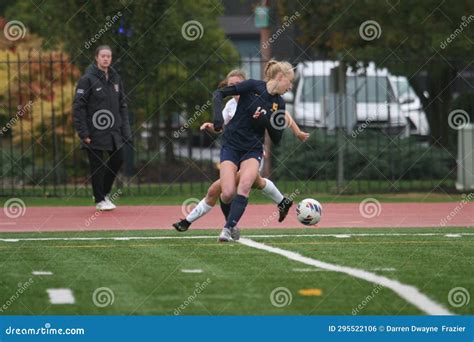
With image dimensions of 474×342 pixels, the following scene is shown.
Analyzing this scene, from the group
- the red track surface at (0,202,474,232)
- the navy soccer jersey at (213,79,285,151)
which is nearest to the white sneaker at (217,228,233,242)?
the navy soccer jersey at (213,79,285,151)

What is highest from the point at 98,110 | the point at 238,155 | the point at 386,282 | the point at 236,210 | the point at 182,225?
the point at 238,155

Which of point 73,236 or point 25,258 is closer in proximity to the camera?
point 25,258

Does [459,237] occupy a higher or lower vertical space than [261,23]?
lower

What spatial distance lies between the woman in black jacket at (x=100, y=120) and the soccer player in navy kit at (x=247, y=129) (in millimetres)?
4470

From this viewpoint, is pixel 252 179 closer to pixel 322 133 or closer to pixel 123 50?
pixel 123 50

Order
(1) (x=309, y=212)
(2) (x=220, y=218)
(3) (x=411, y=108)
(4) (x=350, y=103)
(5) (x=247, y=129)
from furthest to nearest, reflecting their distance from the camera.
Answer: (3) (x=411, y=108) < (4) (x=350, y=103) < (2) (x=220, y=218) < (1) (x=309, y=212) < (5) (x=247, y=129)

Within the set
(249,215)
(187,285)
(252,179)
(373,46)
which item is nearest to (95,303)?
(187,285)

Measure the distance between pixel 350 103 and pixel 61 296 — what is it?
16.2 meters

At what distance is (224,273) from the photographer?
10.4m

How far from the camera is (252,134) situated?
13.6 m

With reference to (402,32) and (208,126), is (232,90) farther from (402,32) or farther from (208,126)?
(402,32)

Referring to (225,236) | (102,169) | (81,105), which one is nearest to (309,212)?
(225,236)

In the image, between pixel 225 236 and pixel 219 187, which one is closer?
pixel 225 236

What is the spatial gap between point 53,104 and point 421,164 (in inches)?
275
